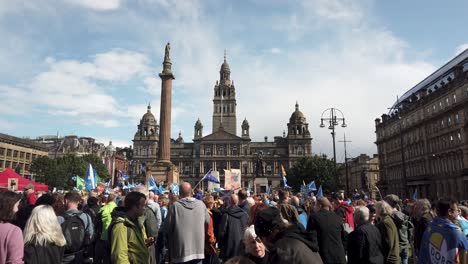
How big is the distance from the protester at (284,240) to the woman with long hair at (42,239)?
2.74 m

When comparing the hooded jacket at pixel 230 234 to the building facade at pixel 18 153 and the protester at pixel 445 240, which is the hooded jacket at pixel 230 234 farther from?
the building facade at pixel 18 153

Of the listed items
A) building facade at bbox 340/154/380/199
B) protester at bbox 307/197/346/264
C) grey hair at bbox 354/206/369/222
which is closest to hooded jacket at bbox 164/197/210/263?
protester at bbox 307/197/346/264

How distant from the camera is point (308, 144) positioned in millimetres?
111375

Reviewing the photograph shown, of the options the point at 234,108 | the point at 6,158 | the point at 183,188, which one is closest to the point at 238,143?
the point at 234,108

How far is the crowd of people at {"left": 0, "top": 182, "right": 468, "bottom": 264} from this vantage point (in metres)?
3.88

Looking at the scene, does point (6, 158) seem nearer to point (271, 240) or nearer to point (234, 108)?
point (234, 108)

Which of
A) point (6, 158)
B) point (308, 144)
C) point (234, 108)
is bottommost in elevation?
point (6, 158)

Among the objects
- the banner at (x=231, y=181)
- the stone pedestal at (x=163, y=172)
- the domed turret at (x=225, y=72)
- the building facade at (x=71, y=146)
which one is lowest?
the banner at (x=231, y=181)

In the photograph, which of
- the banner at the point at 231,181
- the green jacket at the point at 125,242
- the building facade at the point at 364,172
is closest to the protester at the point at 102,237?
the green jacket at the point at 125,242

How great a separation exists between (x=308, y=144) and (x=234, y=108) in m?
29.2

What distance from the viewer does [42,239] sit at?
174 inches

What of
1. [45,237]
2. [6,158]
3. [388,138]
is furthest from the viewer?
[6,158]

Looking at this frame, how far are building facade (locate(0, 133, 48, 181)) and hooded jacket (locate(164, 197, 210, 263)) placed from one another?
237ft

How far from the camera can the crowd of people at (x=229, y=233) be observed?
12.7 ft
